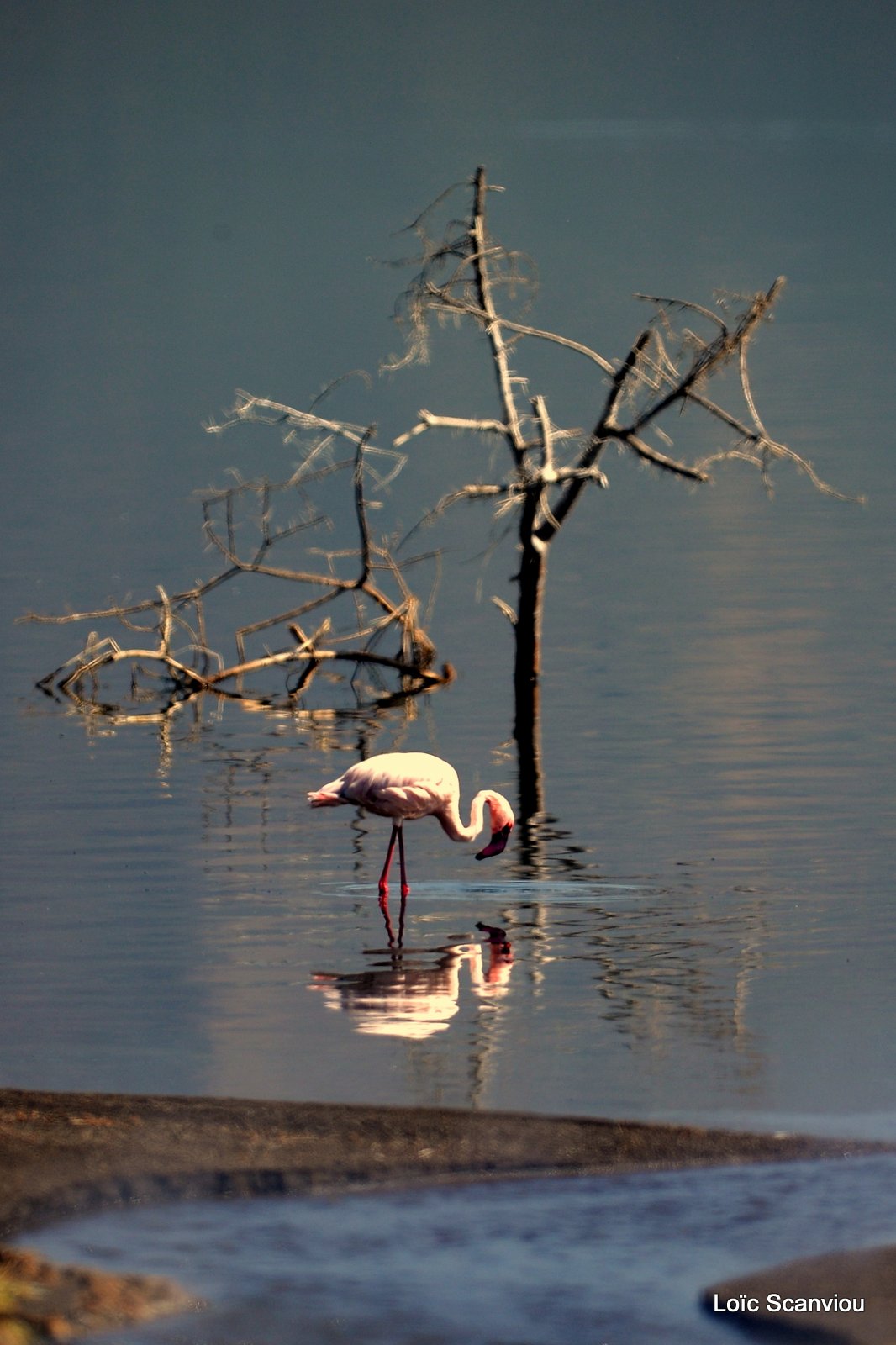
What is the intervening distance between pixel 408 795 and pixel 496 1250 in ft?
22.1


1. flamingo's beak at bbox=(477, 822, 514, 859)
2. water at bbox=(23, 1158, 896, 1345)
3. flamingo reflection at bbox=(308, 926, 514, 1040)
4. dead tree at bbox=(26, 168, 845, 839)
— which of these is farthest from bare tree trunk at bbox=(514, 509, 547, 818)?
water at bbox=(23, 1158, 896, 1345)

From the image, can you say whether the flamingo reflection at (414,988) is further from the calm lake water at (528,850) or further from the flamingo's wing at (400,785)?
the flamingo's wing at (400,785)

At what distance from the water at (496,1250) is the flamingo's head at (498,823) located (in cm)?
582

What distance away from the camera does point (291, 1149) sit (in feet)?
34.6

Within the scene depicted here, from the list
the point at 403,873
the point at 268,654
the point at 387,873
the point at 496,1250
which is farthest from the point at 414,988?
the point at 268,654

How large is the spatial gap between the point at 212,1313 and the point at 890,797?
11.2 m

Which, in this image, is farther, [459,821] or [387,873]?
[459,821]

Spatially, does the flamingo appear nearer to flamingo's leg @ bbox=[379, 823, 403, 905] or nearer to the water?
flamingo's leg @ bbox=[379, 823, 403, 905]

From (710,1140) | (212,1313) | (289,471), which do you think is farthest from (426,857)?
(289,471)

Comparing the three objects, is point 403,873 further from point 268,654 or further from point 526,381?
point 268,654

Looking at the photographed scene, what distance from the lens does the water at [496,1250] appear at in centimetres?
887

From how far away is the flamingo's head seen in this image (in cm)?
1605

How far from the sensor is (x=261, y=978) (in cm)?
1390

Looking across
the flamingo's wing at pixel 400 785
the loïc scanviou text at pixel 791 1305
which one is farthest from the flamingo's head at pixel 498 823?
the loïc scanviou text at pixel 791 1305
